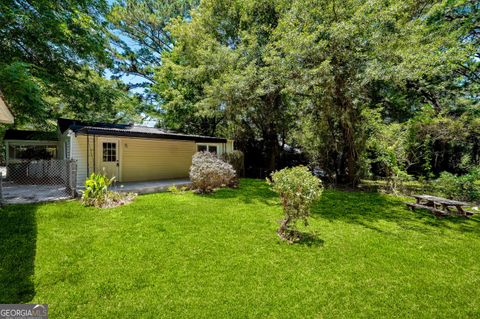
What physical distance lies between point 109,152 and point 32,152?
18.6ft

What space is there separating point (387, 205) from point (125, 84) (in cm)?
1928

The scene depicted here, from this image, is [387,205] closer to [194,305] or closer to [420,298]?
[420,298]

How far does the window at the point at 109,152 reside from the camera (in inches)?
373

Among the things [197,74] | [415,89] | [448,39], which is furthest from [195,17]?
[415,89]

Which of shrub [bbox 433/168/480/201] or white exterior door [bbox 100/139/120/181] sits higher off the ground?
white exterior door [bbox 100/139/120/181]

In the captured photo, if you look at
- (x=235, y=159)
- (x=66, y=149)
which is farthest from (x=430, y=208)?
(x=66, y=149)

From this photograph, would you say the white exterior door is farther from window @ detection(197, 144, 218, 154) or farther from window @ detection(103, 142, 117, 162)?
window @ detection(197, 144, 218, 154)

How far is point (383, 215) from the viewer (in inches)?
259

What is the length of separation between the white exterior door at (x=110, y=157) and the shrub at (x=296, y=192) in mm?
7856

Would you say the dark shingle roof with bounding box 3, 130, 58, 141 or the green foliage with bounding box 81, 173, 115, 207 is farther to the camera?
the dark shingle roof with bounding box 3, 130, 58, 141

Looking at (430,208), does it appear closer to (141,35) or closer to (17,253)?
(17,253)

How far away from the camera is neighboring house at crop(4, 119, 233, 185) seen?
870 cm

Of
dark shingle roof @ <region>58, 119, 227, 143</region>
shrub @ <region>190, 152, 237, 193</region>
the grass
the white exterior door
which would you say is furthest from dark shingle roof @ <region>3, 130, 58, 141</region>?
shrub @ <region>190, 152, 237, 193</region>

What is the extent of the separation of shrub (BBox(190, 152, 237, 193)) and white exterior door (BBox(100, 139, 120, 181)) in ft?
11.7
